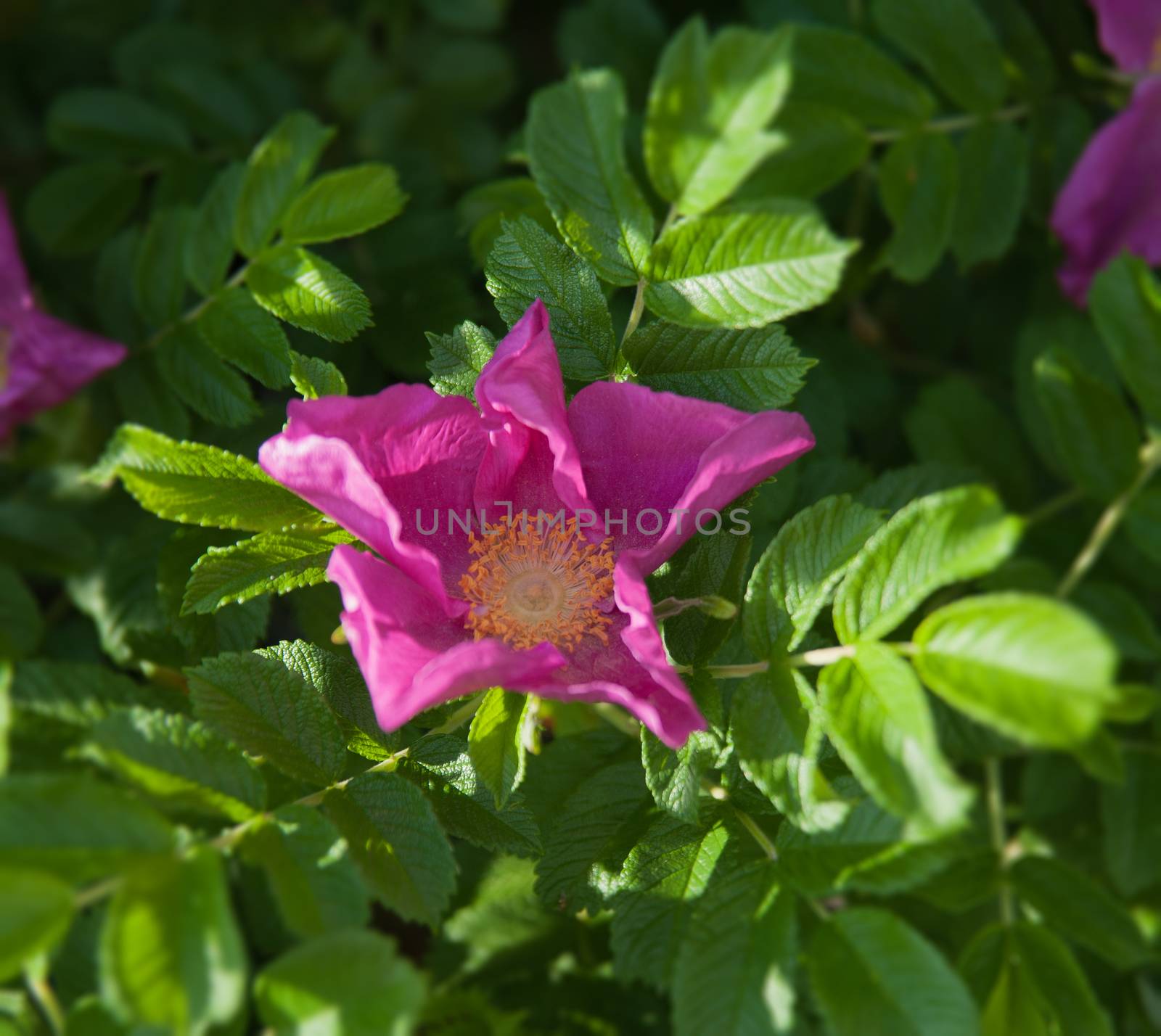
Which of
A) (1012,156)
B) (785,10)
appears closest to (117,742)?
(1012,156)

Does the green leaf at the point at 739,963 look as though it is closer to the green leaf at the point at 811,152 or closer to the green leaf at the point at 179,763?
the green leaf at the point at 179,763

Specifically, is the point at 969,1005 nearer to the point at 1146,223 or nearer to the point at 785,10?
the point at 1146,223

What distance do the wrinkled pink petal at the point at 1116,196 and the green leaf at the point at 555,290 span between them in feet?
3.21

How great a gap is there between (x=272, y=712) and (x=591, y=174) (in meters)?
0.68

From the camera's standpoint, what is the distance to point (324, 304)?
1276mm

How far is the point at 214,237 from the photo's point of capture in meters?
1.53

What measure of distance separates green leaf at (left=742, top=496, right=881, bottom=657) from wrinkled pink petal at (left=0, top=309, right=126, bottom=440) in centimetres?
102

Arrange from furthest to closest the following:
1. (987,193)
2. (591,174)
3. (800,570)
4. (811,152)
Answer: (987,193) < (811,152) < (591,174) < (800,570)

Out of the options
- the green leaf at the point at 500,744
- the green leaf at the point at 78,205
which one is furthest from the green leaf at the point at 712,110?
the green leaf at the point at 78,205

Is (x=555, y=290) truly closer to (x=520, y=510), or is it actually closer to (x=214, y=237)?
(x=520, y=510)

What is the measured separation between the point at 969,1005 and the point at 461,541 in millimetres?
729

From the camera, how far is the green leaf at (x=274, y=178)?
4.70ft

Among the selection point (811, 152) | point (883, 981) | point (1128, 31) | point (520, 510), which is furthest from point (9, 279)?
point (1128, 31)

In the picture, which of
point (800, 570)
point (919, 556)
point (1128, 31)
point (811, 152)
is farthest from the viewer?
point (1128, 31)
